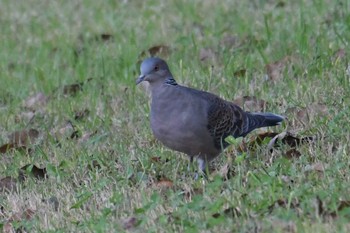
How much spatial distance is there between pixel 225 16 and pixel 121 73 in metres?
1.57

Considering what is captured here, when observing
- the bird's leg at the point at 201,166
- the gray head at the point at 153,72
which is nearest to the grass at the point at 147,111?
the bird's leg at the point at 201,166

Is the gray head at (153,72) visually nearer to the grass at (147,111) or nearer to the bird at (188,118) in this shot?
the bird at (188,118)

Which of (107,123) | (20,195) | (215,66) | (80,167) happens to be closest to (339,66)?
(215,66)

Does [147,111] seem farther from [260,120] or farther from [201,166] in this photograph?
[201,166]

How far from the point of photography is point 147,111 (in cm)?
729

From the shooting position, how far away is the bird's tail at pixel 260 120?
618cm

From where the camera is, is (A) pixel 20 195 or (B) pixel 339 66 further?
(B) pixel 339 66

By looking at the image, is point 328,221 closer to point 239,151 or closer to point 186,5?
point 239,151

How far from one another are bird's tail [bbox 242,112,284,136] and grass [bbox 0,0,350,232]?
0.13 metres

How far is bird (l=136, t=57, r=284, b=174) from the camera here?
5742mm

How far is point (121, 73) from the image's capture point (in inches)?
334

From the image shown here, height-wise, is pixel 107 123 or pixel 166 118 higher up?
pixel 166 118

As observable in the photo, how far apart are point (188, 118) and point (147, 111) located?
1.55 meters

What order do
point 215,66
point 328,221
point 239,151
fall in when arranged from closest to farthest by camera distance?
point 328,221, point 239,151, point 215,66
